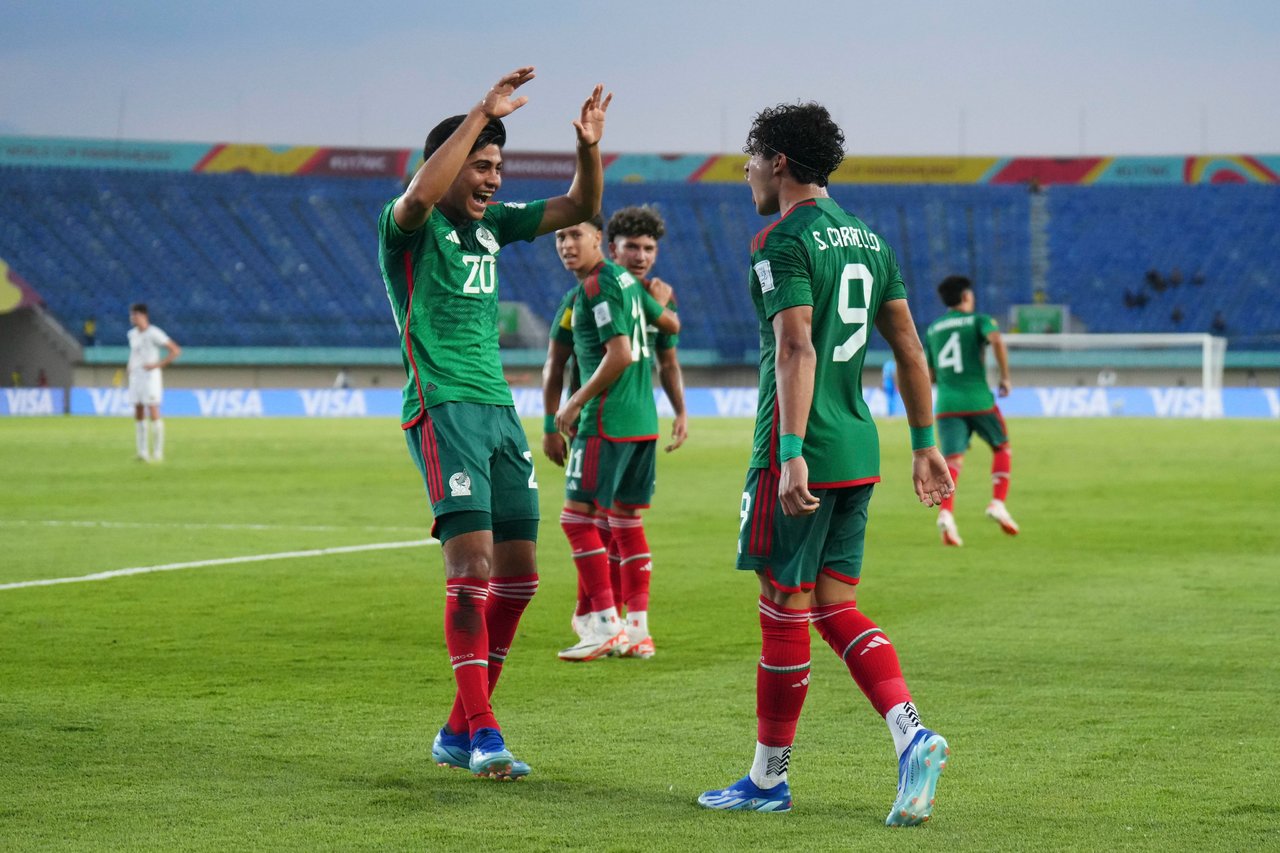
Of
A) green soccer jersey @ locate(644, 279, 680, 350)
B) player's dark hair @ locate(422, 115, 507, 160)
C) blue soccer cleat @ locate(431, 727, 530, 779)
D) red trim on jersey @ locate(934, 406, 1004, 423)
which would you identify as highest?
player's dark hair @ locate(422, 115, 507, 160)

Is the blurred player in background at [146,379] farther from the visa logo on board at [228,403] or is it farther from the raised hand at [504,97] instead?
the raised hand at [504,97]

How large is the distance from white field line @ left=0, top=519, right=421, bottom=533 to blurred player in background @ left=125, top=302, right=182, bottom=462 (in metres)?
8.32

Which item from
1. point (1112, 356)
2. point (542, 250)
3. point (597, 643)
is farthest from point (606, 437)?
point (542, 250)

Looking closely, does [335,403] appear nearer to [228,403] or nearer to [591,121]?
[228,403]

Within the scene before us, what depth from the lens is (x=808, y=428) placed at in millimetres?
4539

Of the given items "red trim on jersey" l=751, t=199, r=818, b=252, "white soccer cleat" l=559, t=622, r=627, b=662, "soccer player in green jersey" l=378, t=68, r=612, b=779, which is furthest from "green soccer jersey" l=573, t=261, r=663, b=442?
"red trim on jersey" l=751, t=199, r=818, b=252

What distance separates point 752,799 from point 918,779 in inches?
19.7

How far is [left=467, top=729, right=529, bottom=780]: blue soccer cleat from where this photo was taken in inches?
190

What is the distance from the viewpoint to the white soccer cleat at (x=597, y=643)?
7.21 metres

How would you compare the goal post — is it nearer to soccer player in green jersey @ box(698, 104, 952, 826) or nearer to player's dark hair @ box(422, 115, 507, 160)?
player's dark hair @ box(422, 115, 507, 160)

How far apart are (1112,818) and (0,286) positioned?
52494 millimetres

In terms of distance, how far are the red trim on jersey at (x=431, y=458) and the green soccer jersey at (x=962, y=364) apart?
8564 mm

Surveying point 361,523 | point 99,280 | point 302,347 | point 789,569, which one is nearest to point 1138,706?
point 789,569

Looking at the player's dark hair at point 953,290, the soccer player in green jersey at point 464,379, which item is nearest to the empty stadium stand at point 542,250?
the player's dark hair at point 953,290
